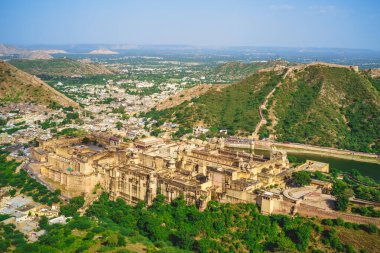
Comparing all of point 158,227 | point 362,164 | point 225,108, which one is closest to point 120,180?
point 158,227

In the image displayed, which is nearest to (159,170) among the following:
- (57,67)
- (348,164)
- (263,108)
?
(348,164)

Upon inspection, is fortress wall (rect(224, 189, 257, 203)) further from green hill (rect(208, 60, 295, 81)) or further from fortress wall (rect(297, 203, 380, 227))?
green hill (rect(208, 60, 295, 81))

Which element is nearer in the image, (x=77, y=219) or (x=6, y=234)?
(x=6, y=234)

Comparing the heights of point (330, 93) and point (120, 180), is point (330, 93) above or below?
above

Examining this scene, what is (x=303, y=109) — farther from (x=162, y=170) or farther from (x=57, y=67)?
(x=57, y=67)

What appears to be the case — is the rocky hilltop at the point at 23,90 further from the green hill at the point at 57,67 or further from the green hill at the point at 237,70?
the green hill at the point at 237,70

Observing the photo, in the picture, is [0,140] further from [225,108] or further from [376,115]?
[376,115]
